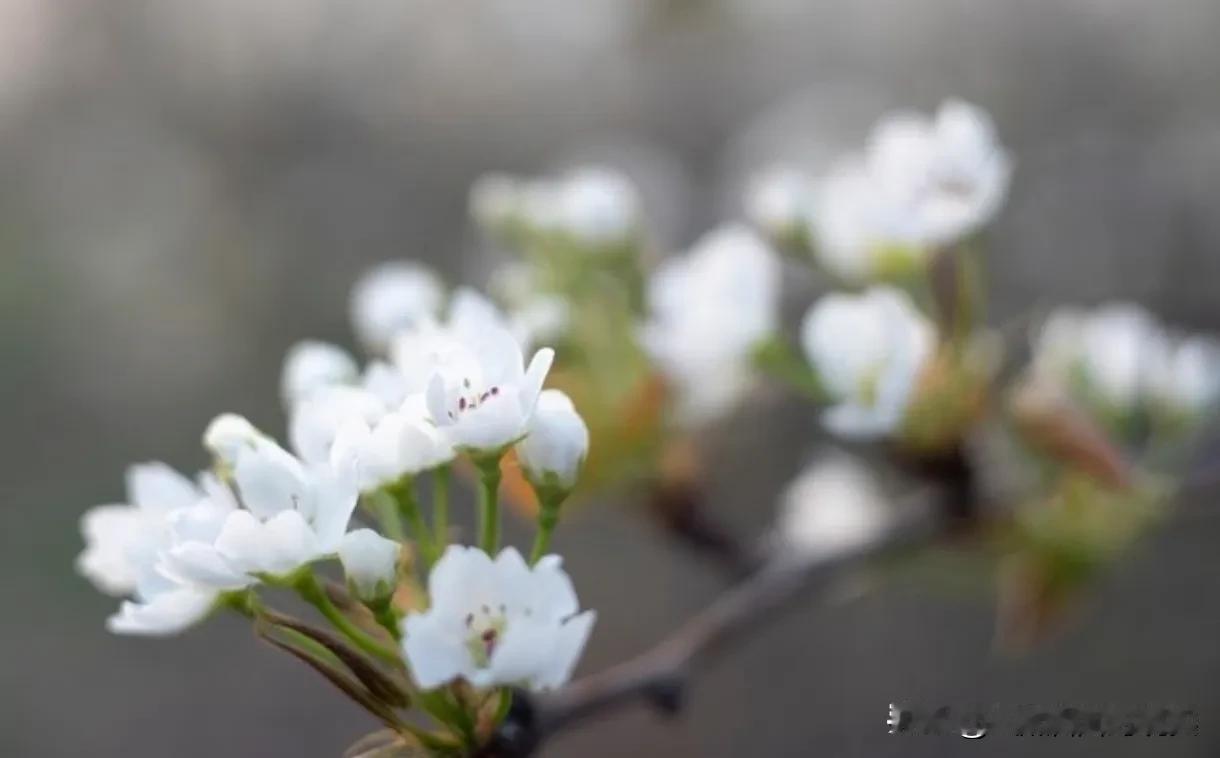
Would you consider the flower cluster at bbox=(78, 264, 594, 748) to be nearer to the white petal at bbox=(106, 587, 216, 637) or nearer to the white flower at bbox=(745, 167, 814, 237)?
the white petal at bbox=(106, 587, 216, 637)

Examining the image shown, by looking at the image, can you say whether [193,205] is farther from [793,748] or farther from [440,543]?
[440,543]

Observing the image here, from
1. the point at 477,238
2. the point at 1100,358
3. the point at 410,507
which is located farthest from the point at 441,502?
the point at 477,238

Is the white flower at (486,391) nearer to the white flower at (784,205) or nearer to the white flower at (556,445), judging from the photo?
the white flower at (556,445)

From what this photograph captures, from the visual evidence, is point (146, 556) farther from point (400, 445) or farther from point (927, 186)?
point (927, 186)

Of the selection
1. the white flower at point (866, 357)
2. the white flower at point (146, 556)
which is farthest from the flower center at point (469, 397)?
the white flower at point (866, 357)

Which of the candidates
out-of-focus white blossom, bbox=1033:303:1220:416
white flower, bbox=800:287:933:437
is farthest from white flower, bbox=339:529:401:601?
out-of-focus white blossom, bbox=1033:303:1220:416
